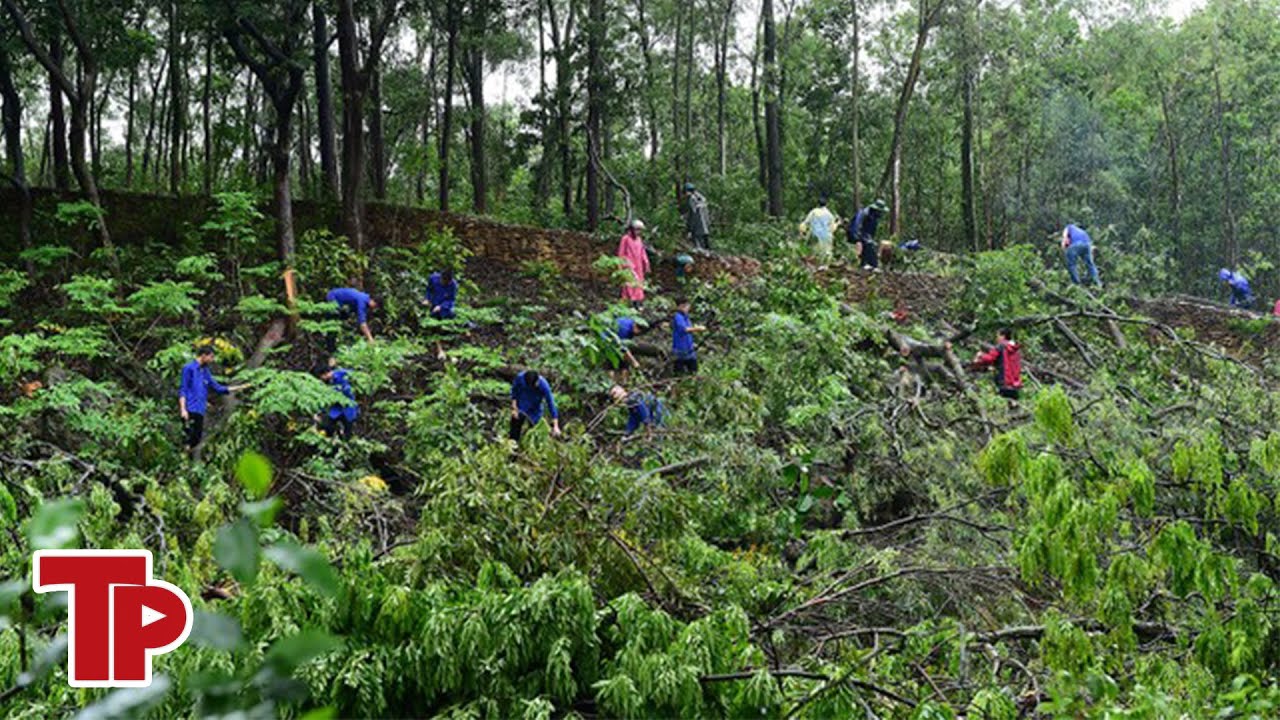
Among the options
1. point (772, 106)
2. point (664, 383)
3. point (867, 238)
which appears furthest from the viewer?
point (772, 106)

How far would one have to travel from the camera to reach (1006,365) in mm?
12141

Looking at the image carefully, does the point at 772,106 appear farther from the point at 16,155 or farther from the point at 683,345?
the point at 16,155

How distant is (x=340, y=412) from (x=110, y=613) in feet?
31.1

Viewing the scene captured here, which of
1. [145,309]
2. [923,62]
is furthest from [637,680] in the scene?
[923,62]

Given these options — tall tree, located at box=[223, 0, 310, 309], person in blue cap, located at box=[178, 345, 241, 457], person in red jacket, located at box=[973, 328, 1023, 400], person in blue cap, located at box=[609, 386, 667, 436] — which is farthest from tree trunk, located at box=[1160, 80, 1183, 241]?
person in blue cap, located at box=[178, 345, 241, 457]

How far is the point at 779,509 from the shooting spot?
7988mm

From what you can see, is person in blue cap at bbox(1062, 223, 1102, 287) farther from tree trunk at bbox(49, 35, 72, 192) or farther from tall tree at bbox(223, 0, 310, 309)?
tree trunk at bbox(49, 35, 72, 192)

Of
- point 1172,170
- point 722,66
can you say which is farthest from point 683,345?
point 1172,170

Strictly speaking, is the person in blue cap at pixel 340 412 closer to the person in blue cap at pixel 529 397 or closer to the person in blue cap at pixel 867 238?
the person in blue cap at pixel 529 397

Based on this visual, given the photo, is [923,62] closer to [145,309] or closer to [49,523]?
[145,309]

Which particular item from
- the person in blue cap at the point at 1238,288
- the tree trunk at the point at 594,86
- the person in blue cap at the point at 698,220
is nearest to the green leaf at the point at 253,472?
the person in blue cap at the point at 698,220

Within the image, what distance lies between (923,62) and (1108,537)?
22945 mm

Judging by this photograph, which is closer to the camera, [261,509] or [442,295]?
[261,509]

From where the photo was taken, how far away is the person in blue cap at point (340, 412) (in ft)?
35.3
